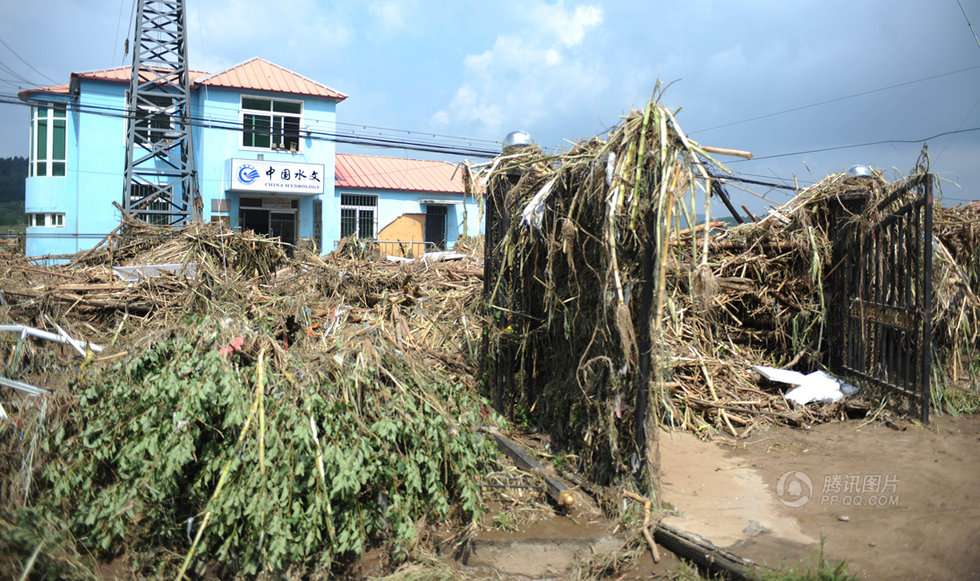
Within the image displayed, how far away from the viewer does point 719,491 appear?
4.95 metres

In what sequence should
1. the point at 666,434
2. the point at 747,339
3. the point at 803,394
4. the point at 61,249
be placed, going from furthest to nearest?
1. the point at 61,249
2. the point at 747,339
3. the point at 803,394
4. the point at 666,434

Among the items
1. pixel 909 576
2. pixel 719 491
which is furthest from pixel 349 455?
pixel 909 576

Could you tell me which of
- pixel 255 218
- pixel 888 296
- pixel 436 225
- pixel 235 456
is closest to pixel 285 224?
pixel 255 218

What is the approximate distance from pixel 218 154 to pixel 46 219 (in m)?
6.10

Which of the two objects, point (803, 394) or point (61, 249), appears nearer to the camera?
point (803, 394)

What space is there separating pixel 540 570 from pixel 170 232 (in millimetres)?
8195

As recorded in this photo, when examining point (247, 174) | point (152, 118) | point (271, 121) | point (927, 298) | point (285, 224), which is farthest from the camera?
point (285, 224)

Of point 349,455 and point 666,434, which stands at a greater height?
point 349,455

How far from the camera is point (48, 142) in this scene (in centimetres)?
2170

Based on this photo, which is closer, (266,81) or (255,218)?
(266,81)

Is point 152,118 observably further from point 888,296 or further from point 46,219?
point 888,296

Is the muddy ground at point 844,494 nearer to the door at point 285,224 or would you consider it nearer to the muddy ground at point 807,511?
the muddy ground at point 807,511

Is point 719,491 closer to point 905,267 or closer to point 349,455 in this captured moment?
point 349,455

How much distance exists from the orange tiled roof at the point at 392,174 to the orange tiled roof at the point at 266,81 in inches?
134
